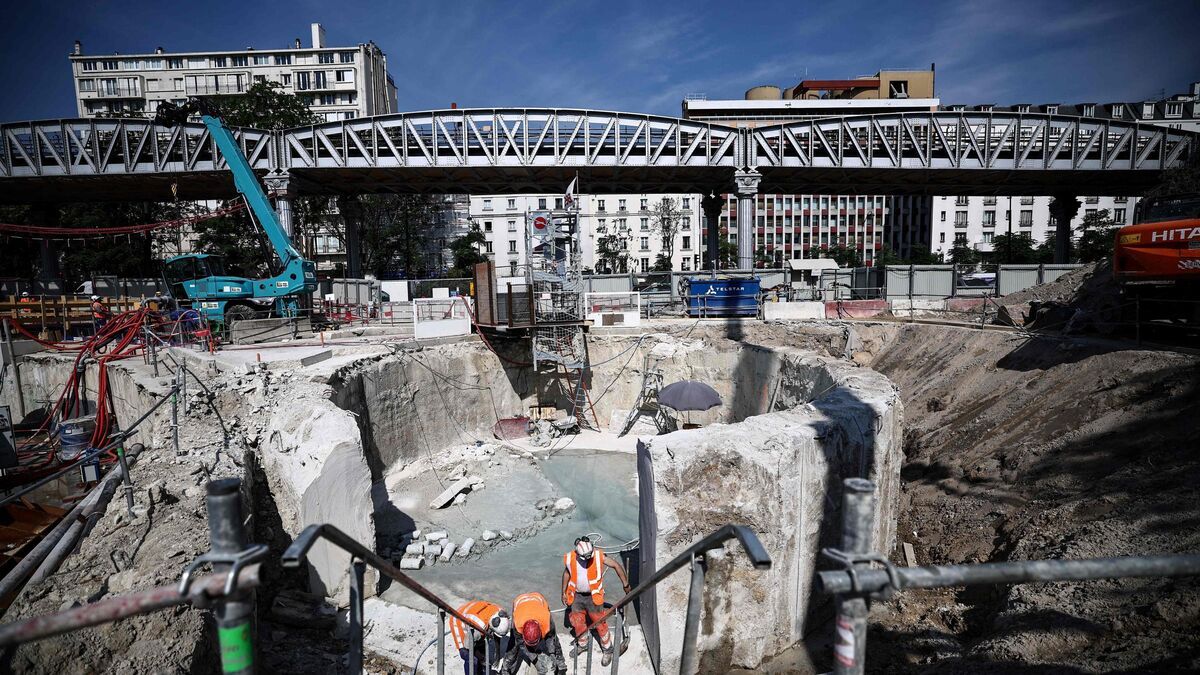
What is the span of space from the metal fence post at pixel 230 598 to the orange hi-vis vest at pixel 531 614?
4578 mm

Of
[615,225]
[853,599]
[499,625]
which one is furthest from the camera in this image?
[615,225]

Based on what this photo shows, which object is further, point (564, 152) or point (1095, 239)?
point (1095, 239)

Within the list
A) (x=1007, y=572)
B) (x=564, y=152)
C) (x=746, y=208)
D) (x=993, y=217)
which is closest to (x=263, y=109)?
(x=564, y=152)

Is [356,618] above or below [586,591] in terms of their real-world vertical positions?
above

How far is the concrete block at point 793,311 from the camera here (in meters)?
19.2

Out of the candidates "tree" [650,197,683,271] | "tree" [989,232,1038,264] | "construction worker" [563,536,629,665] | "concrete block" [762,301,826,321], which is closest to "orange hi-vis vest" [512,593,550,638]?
"construction worker" [563,536,629,665]

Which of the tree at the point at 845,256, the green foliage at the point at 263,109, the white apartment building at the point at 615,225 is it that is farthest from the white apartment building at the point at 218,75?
the tree at the point at 845,256

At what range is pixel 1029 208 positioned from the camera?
61.6 m

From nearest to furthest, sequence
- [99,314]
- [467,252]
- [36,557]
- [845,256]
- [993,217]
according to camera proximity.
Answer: [36,557] < [99,314] < [467,252] < [845,256] < [993,217]

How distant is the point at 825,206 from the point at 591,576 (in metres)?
74.7

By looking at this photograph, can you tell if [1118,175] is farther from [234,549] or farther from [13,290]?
[13,290]

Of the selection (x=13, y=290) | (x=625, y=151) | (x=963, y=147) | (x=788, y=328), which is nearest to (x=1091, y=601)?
(x=788, y=328)

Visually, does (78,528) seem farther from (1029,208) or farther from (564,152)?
(1029,208)

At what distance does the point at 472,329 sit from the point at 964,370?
12961 millimetres
